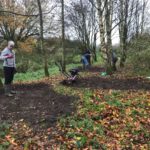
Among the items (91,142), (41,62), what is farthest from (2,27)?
(91,142)

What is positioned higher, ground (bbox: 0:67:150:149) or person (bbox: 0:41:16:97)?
person (bbox: 0:41:16:97)

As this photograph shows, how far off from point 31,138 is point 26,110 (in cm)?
231

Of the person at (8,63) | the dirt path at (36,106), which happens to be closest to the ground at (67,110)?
the dirt path at (36,106)

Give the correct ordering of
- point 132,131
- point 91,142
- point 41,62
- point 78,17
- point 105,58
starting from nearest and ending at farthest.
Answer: point 91,142
point 132,131
point 105,58
point 41,62
point 78,17

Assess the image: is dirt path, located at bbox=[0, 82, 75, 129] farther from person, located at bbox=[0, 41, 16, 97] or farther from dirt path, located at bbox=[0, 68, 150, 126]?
person, located at bbox=[0, 41, 16, 97]

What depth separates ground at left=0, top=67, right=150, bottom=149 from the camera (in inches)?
354

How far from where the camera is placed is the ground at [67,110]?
8.98m

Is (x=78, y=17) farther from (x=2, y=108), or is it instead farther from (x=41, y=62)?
(x=2, y=108)

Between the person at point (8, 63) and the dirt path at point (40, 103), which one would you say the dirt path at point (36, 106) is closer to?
the dirt path at point (40, 103)

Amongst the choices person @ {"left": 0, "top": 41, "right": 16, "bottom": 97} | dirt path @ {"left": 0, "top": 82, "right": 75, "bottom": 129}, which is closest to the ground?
dirt path @ {"left": 0, "top": 82, "right": 75, "bottom": 129}

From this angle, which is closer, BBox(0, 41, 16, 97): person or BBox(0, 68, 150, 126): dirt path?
BBox(0, 68, 150, 126): dirt path

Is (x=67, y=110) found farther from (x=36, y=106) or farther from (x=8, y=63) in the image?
(x=8, y=63)

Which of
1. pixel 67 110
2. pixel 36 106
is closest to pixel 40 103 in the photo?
pixel 36 106

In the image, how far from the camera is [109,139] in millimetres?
9148
